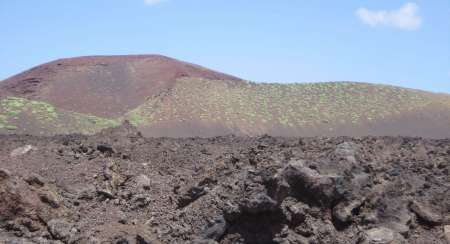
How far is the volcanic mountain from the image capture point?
30375 mm

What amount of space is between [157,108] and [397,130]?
762 inches

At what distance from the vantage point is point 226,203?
23.6ft

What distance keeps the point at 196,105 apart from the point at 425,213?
30611 mm

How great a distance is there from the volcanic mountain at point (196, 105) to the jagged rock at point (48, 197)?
18.2 metres

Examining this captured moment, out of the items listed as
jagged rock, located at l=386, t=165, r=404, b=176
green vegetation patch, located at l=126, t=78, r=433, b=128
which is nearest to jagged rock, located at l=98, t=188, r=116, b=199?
jagged rock, located at l=386, t=165, r=404, b=176

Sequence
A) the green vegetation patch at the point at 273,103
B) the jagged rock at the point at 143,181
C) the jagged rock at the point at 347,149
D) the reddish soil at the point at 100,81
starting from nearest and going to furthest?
the jagged rock at the point at 143,181, the jagged rock at the point at 347,149, the green vegetation patch at the point at 273,103, the reddish soil at the point at 100,81

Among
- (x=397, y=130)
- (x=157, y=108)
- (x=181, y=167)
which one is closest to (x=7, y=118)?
(x=157, y=108)

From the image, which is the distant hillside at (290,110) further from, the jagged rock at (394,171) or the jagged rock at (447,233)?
Result: the jagged rock at (447,233)

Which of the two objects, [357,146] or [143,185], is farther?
[357,146]

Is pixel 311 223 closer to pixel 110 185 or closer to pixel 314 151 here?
pixel 110 185

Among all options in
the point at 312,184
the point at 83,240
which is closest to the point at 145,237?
the point at 83,240

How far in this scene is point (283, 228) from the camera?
733cm

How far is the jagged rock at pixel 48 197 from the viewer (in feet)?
24.5

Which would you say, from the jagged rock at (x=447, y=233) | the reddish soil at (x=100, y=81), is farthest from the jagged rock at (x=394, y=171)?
the reddish soil at (x=100, y=81)
